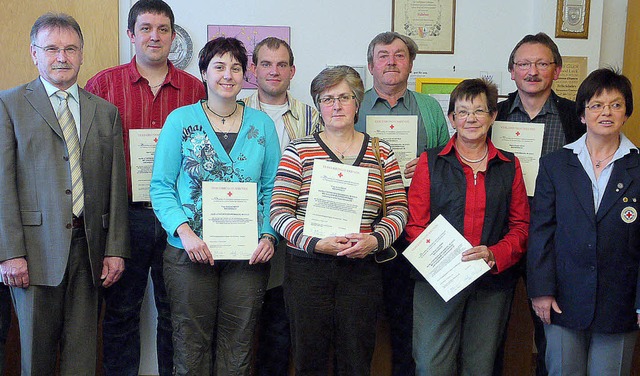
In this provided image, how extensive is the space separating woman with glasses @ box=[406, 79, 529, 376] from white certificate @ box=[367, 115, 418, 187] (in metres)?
0.27

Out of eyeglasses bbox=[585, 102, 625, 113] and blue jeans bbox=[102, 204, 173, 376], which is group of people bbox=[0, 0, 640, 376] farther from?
blue jeans bbox=[102, 204, 173, 376]

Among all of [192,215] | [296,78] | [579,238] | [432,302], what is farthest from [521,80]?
[192,215]

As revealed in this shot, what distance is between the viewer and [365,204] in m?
2.45

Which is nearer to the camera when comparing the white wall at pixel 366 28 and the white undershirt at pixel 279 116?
the white undershirt at pixel 279 116

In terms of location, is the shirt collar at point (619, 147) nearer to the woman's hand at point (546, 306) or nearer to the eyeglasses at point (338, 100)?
the woman's hand at point (546, 306)

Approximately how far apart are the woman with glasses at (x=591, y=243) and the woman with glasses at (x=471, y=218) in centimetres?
12

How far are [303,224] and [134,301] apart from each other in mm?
1158

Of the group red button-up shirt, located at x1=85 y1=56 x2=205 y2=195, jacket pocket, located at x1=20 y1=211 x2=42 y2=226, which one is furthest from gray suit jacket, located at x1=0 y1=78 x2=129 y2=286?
red button-up shirt, located at x1=85 y1=56 x2=205 y2=195

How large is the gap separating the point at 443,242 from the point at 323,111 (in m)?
0.73

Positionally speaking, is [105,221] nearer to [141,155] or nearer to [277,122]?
[141,155]

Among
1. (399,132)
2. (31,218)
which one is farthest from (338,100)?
(31,218)

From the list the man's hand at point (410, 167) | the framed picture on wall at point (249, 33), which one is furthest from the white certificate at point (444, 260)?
the framed picture on wall at point (249, 33)

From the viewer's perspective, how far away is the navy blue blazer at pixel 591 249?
7.63 feet

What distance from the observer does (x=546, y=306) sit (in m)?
2.46
